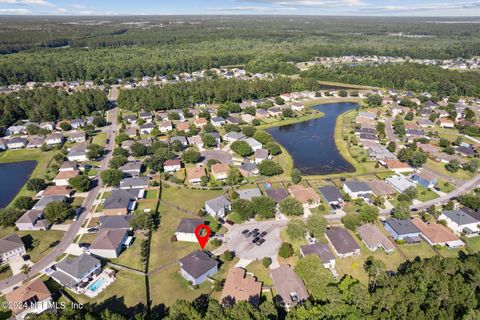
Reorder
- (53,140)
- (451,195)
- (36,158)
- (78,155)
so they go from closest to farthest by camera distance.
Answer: (451,195), (78,155), (36,158), (53,140)

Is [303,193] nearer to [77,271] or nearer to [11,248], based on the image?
[77,271]

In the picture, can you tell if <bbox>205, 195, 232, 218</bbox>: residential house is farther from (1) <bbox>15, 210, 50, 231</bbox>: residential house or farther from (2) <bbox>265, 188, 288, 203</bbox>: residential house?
(1) <bbox>15, 210, 50, 231</bbox>: residential house

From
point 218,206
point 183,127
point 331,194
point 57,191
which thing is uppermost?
point 218,206

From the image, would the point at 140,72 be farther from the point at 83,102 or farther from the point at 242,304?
the point at 242,304

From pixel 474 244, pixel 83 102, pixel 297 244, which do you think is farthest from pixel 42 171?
pixel 474 244

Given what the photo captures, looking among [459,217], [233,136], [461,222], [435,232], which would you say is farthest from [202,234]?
[459,217]

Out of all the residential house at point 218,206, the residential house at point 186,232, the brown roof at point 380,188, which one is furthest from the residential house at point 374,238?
the residential house at point 186,232

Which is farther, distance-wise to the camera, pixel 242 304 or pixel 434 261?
pixel 434 261
